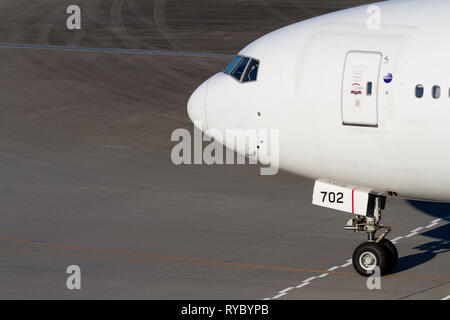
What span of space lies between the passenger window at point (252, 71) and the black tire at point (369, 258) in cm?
490

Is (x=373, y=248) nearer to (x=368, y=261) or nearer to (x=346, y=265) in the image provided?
(x=368, y=261)

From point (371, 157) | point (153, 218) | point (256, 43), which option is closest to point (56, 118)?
point (153, 218)

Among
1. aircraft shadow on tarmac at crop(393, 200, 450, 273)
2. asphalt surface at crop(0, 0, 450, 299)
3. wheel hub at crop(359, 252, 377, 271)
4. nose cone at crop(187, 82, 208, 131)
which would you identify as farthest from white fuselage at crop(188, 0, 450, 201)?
asphalt surface at crop(0, 0, 450, 299)

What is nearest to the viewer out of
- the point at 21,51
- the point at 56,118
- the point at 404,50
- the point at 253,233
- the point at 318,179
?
the point at 404,50

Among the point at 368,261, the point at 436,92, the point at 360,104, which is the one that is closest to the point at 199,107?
the point at 360,104

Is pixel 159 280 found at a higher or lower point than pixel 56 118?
lower

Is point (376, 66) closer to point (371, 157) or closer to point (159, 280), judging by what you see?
point (371, 157)

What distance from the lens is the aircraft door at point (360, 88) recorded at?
2398cm

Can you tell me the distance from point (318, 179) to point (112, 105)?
19.7 meters

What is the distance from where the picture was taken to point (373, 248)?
84.2 ft

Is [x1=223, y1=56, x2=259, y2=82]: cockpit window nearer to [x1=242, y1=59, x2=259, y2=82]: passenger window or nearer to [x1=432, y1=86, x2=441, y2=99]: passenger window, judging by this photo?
[x1=242, y1=59, x2=259, y2=82]: passenger window

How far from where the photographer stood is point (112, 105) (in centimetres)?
4406

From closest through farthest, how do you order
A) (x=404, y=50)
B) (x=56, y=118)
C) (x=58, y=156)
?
(x=404, y=50)
(x=58, y=156)
(x=56, y=118)

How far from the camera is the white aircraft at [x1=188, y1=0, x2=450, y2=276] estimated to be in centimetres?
2370
